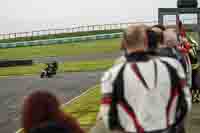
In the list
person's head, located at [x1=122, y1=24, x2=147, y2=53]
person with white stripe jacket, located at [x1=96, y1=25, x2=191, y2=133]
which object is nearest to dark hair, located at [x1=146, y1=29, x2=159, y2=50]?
person with white stripe jacket, located at [x1=96, y1=25, x2=191, y2=133]

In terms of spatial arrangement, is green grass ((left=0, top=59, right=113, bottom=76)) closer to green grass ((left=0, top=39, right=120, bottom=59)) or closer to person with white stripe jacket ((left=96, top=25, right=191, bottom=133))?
green grass ((left=0, top=39, right=120, bottom=59))

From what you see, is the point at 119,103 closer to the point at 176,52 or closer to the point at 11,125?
Result: the point at 176,52

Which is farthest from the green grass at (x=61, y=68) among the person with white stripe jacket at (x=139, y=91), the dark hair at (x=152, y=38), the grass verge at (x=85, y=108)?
the person with white stripe jacket at (x=139, y=91)

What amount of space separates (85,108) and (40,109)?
36.6 feet

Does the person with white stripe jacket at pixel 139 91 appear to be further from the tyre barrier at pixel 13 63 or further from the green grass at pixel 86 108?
the tyre barrier at pixel 13 63

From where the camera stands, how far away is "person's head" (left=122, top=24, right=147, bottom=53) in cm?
499

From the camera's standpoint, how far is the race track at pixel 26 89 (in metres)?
15.0

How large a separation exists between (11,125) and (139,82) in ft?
30.5

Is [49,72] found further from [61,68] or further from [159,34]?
[159,34]

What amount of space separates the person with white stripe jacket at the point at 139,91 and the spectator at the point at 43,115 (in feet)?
2.60

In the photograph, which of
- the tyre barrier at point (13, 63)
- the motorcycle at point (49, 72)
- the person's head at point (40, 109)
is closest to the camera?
the person's head at point (40, 109)

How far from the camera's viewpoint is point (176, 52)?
703 cm

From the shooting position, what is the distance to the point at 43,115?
425 centimetres

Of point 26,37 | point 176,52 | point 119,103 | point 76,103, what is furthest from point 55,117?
point 26,37
